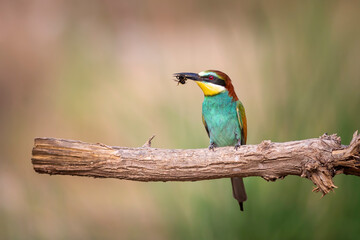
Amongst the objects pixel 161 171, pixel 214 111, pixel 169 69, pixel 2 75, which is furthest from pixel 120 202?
pixel 161 171

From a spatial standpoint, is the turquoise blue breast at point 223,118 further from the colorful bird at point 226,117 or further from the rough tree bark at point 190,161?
the rough tree bark at point 190,161

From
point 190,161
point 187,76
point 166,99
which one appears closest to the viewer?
point 190,161

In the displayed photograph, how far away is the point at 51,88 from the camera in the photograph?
3842 millimetres

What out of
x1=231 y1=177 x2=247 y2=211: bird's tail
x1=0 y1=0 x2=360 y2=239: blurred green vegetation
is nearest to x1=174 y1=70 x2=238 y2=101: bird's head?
x1=231 y1=177 x2=247 y2=211: bird's tail

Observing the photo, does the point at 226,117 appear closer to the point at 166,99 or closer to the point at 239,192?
the point at 239,192

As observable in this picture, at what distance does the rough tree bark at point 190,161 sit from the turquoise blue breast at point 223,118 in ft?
1.27

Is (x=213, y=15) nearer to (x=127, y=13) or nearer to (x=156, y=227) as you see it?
(x=127, y=13)

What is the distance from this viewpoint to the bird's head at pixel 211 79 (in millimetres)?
1941

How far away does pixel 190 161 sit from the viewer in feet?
5.20

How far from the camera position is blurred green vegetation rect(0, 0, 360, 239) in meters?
2.34

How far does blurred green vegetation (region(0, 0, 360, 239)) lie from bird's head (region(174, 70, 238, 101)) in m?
0.57

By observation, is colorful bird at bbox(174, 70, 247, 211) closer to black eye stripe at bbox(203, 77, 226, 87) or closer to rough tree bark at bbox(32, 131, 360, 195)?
black eye stripe at bbox(203, 77, 226, 87)

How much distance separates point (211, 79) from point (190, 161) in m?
0.50

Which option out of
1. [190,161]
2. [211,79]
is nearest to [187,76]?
[211,79]
